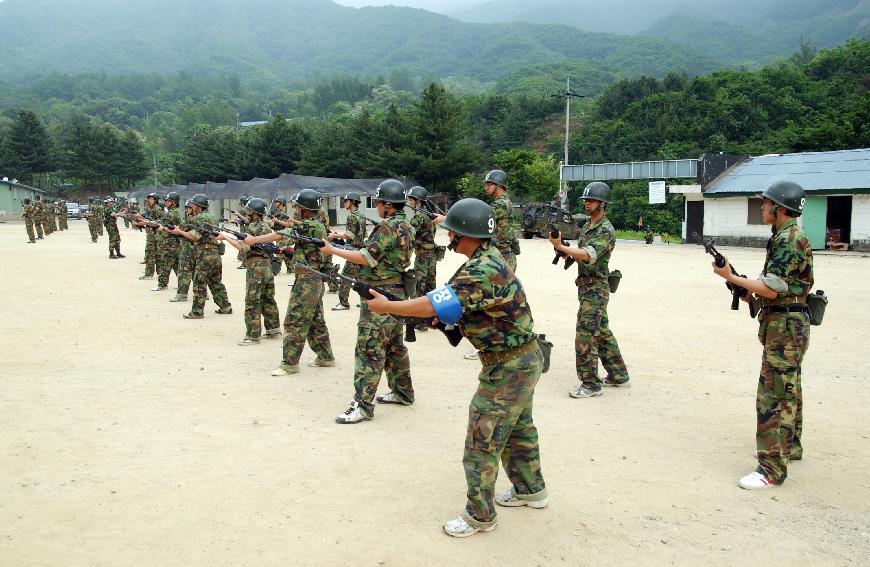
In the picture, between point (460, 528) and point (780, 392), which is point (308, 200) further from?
point (780, 392)

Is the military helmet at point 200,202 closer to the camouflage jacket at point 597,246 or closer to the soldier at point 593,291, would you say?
the soldier at point 593,291

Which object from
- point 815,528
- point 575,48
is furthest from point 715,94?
point 575,48

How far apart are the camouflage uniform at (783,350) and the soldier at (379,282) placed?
3.11m

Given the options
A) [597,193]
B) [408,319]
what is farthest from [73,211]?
[408,319]

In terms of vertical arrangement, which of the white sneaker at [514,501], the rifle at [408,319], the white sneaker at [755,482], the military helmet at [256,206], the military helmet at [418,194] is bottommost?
the white sneaker at [755,482]

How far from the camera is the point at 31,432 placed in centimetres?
618

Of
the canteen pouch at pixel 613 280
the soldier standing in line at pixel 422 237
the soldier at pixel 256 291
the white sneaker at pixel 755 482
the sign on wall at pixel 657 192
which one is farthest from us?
the sign on wall at pixel 657 192

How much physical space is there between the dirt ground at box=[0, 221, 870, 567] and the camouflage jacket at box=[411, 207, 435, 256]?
137 cm

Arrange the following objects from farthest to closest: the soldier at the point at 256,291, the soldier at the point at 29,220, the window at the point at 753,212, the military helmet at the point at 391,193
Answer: the soldier at the point at 29,220
the window at the point at 753,212
the soldier at the point at 256,291
the military helmet at the point at 391,193

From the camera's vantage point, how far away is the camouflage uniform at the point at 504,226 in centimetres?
930

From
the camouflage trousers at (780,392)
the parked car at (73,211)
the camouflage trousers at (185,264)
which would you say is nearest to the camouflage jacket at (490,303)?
the camouflage trousers at (780,392)

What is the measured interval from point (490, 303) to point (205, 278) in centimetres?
895

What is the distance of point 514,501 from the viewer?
15.6 feet

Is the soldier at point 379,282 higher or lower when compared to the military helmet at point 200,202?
lower
